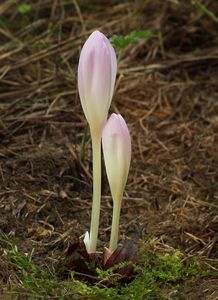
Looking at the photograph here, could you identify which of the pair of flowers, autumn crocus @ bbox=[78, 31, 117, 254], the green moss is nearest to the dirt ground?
the green moss

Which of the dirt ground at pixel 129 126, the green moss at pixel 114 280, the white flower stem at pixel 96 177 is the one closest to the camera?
the green moss at pixel 114 280

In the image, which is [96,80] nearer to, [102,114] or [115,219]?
[102,114]

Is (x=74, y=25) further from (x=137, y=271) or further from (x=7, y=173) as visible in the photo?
(x=137, y=271)

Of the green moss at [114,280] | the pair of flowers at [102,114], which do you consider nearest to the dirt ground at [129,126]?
the green moss at [114,280]

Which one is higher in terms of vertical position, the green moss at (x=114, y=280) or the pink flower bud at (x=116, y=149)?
the pink flower bud at (x=116, y=149)

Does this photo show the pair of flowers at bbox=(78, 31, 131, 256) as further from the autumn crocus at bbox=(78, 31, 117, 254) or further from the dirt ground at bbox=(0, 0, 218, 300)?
the dirt ground at bbox=(0, 0, 218, 300)

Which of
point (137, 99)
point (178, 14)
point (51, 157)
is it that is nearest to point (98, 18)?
point (178, 14)

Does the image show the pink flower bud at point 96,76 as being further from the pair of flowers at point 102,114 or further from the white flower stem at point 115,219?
the white flower stem at point 115,219
